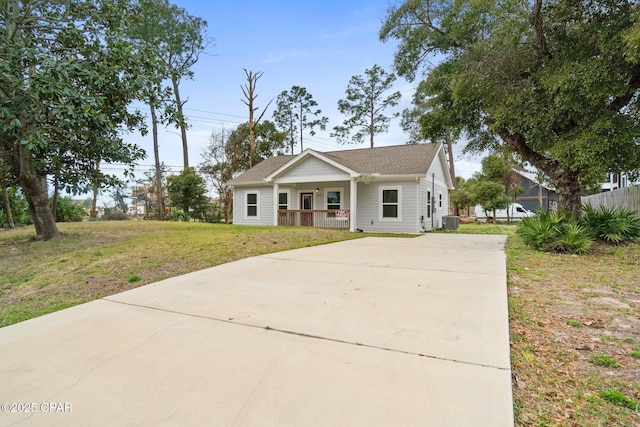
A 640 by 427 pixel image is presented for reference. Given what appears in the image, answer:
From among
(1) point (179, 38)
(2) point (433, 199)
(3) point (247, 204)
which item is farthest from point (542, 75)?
(1) point (179, 38)

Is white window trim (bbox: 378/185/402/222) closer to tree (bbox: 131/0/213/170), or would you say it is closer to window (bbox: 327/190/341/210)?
window (bbox: 327/190/341/210)

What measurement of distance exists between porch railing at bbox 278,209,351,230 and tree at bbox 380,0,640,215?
5.64 m

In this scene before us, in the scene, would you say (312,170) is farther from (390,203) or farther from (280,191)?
(390,203)

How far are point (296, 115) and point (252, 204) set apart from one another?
14808mm

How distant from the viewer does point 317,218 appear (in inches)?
620

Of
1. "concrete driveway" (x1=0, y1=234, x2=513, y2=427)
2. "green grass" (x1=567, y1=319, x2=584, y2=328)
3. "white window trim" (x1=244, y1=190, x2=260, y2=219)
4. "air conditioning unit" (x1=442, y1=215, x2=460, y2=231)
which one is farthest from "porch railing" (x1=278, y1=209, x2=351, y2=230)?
"green grass" (x1=567, y1=319, x2=584, y2=328)

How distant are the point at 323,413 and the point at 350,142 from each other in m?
29.6

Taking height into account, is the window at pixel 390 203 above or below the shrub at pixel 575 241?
above

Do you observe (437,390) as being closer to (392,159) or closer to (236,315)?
(236,315)

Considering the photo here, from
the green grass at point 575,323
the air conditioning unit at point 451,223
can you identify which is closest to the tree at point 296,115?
the air conditioning unit at point 451,223

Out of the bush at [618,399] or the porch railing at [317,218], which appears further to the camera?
the porch railing at [317,218]

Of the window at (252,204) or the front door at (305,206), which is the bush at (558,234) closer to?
the front door at (305,206)

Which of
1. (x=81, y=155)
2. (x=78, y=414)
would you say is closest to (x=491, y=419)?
(x=78, y=414)

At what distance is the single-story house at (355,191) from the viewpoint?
1441 cm
